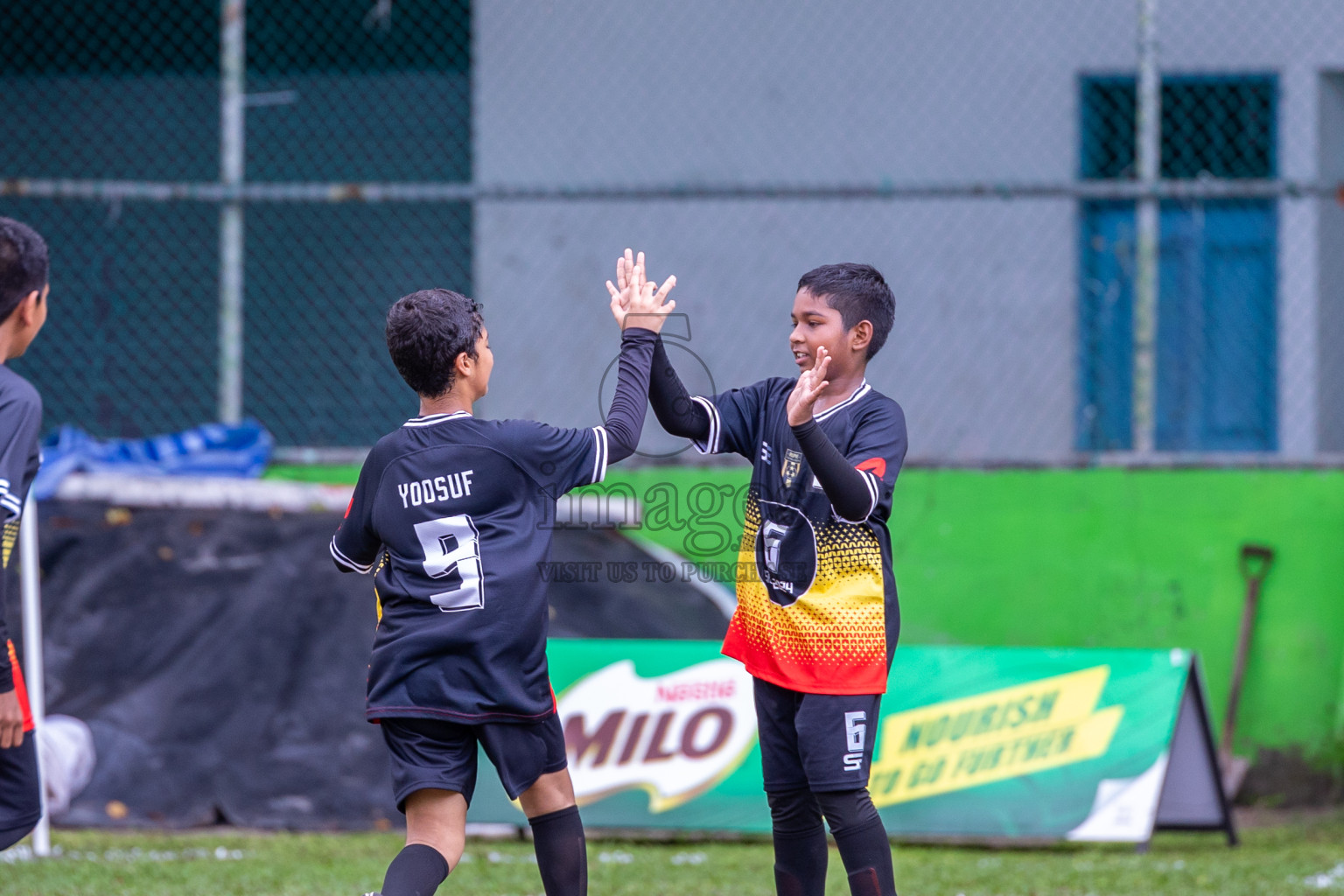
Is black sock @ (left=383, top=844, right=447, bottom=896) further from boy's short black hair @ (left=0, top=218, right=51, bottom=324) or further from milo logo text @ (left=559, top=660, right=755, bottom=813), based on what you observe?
milo logo text @ (left=559, top=660, right=755, bottom=813)

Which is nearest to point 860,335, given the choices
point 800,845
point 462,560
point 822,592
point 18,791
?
point 822,592

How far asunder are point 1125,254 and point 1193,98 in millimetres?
1138

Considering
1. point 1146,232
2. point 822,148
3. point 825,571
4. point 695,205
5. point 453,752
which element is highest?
point 822,148

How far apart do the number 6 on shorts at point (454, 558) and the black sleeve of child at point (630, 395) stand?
37 centimetres

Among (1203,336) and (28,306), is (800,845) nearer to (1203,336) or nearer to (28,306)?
(28,306)

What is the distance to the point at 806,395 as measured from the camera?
8.49 feet

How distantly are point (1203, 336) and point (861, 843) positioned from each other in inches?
208

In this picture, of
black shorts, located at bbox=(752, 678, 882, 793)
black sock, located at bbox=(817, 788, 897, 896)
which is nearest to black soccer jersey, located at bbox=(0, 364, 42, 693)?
black shorts, located at bbox=(752, 678, 882, 793)

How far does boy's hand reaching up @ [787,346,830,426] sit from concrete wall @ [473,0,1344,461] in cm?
446

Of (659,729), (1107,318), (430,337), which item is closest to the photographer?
(430,337)

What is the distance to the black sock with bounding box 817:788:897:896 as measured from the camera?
278 centimetres

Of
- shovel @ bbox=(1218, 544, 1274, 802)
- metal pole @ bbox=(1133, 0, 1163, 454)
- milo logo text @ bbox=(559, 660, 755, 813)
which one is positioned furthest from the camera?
metal pole @ bbox=(1133, 0, 1163, 454)

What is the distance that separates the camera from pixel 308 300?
7.30 metres

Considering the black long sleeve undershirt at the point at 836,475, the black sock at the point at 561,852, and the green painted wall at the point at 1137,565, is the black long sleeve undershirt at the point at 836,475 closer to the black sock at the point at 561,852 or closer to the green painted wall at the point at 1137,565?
the black sock at the point at 561,852
